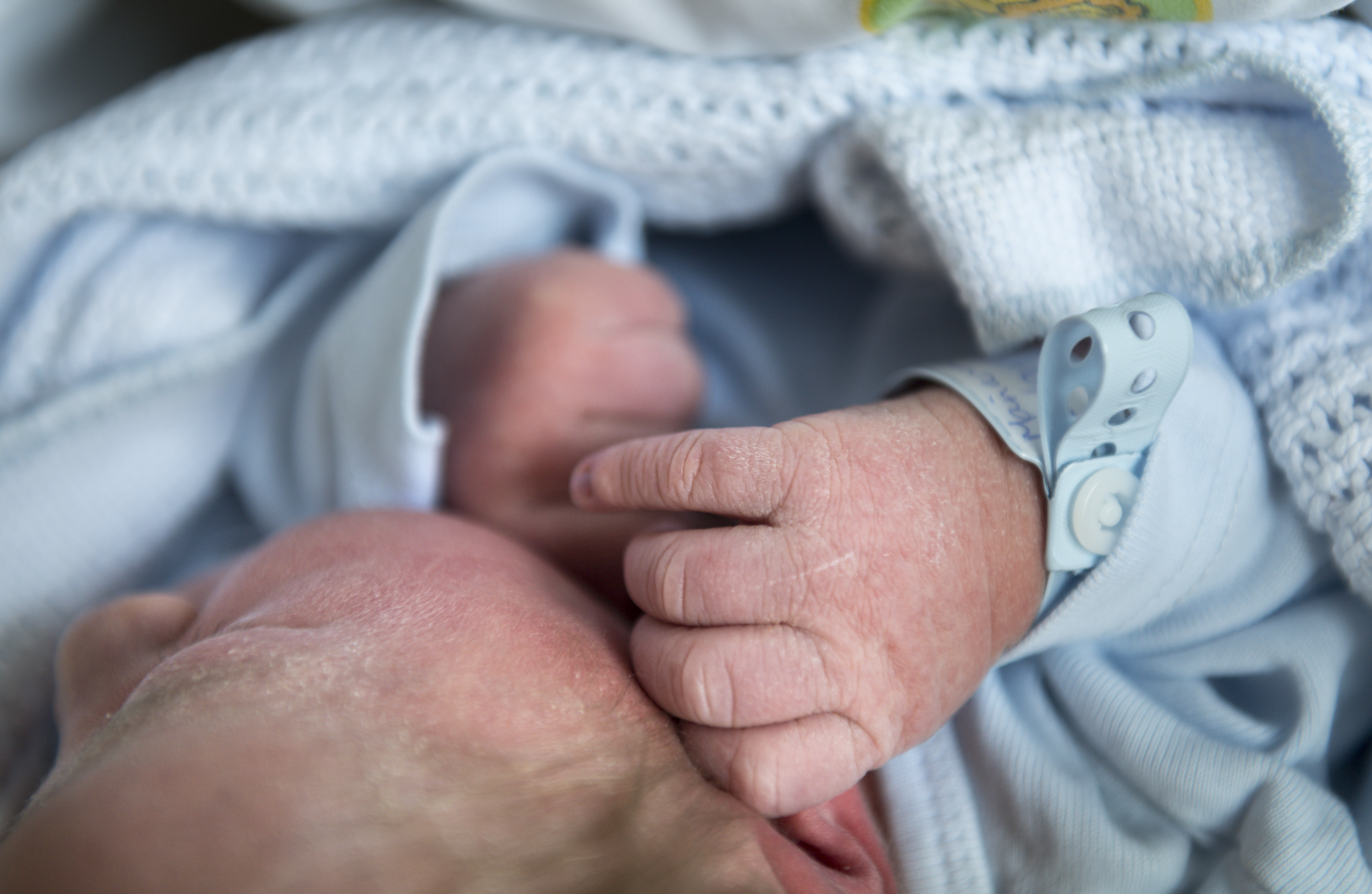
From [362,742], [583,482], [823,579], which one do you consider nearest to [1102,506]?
[823,579]

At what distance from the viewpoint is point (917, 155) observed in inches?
23.2

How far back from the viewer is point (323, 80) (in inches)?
29.4

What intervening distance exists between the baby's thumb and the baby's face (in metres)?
0.01

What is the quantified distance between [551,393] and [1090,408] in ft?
1.18

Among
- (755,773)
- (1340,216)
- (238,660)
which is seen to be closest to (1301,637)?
(1340,216)

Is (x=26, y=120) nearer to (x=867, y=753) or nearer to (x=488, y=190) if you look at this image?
(x=488, y=190)

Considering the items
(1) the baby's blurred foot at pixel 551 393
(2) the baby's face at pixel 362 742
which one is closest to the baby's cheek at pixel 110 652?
(2) the baby's face at pixel 362 742

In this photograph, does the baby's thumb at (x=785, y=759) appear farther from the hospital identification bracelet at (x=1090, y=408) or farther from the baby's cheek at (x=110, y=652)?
the baby's cheek at (x=110, y=652)

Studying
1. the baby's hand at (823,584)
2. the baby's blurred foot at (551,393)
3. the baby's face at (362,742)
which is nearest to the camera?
the baby's face at (362,742)

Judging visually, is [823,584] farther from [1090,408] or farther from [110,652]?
[110,652]

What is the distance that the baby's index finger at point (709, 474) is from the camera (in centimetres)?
48

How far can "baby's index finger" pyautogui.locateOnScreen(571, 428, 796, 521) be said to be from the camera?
0.48 meters

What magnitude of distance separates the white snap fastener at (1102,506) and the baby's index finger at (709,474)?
0.17m

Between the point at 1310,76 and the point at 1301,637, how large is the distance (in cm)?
33
